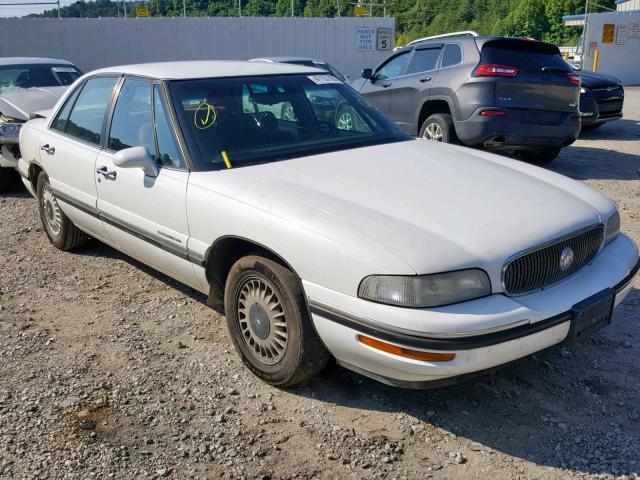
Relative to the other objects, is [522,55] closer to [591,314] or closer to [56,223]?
[56,223]

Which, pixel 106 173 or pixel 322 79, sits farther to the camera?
pixel 322 79

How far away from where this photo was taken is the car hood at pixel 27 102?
25.3 ft

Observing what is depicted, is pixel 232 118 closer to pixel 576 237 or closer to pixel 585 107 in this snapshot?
pixel 576 237

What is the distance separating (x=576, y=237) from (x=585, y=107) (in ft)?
30.0

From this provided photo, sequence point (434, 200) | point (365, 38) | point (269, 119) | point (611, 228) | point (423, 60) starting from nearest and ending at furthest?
point (434, 200)
point (611, 228)
point (269, 119)
point (423, 60)
point (365, 38)

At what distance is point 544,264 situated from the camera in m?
3.13

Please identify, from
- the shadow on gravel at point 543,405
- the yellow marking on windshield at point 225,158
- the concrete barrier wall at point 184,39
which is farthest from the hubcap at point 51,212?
the concrete barrier wall at point 184,39

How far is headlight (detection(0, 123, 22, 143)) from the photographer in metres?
7.50

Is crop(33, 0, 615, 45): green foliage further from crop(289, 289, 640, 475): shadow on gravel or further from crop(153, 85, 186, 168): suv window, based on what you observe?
crop(289, 289, 640, 475): shadow on gravel

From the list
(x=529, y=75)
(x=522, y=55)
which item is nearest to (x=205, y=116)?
(x=529, y=75)

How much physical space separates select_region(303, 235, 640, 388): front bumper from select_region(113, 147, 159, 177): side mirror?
139cm

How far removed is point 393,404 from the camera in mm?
3398

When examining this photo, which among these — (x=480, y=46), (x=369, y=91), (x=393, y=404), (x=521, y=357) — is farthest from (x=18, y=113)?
(x=521, y=357)

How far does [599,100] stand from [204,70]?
31.1 ft
